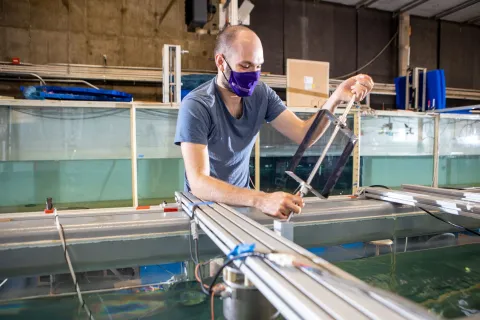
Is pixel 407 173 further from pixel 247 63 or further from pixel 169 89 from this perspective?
pixel 247 63

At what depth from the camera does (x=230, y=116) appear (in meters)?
1.38

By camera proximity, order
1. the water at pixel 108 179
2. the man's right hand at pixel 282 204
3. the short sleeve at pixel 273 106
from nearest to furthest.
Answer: the man's right hand at pixel 282 204 → the short sleeve at pixel 273 106 → the water at pixel 108 179

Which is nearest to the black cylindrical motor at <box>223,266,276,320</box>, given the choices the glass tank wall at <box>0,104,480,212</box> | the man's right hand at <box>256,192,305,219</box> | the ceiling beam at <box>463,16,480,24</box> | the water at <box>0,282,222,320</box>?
the man's right hand at <box>256,192,305,219</box>

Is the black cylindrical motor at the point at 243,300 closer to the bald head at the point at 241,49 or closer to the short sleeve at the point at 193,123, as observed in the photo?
the short sleeve at the point at 193,123

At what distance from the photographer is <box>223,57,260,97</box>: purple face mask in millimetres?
1295

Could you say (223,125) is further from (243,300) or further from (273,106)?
(243,300)

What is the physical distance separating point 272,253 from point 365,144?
164 inches

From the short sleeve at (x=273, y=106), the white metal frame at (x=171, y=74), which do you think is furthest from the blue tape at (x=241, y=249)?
the white metal frame at (x=171, y=74)

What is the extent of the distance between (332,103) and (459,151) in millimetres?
4540

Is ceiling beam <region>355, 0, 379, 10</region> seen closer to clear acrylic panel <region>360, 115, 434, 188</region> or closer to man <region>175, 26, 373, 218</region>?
clear acrylic panel <region>360, 115, 434, 188</region>

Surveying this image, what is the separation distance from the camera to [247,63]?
1.28 metres

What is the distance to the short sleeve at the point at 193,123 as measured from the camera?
121 cm

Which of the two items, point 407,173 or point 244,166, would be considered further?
point 407,173


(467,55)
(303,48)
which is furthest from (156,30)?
(467,55)
